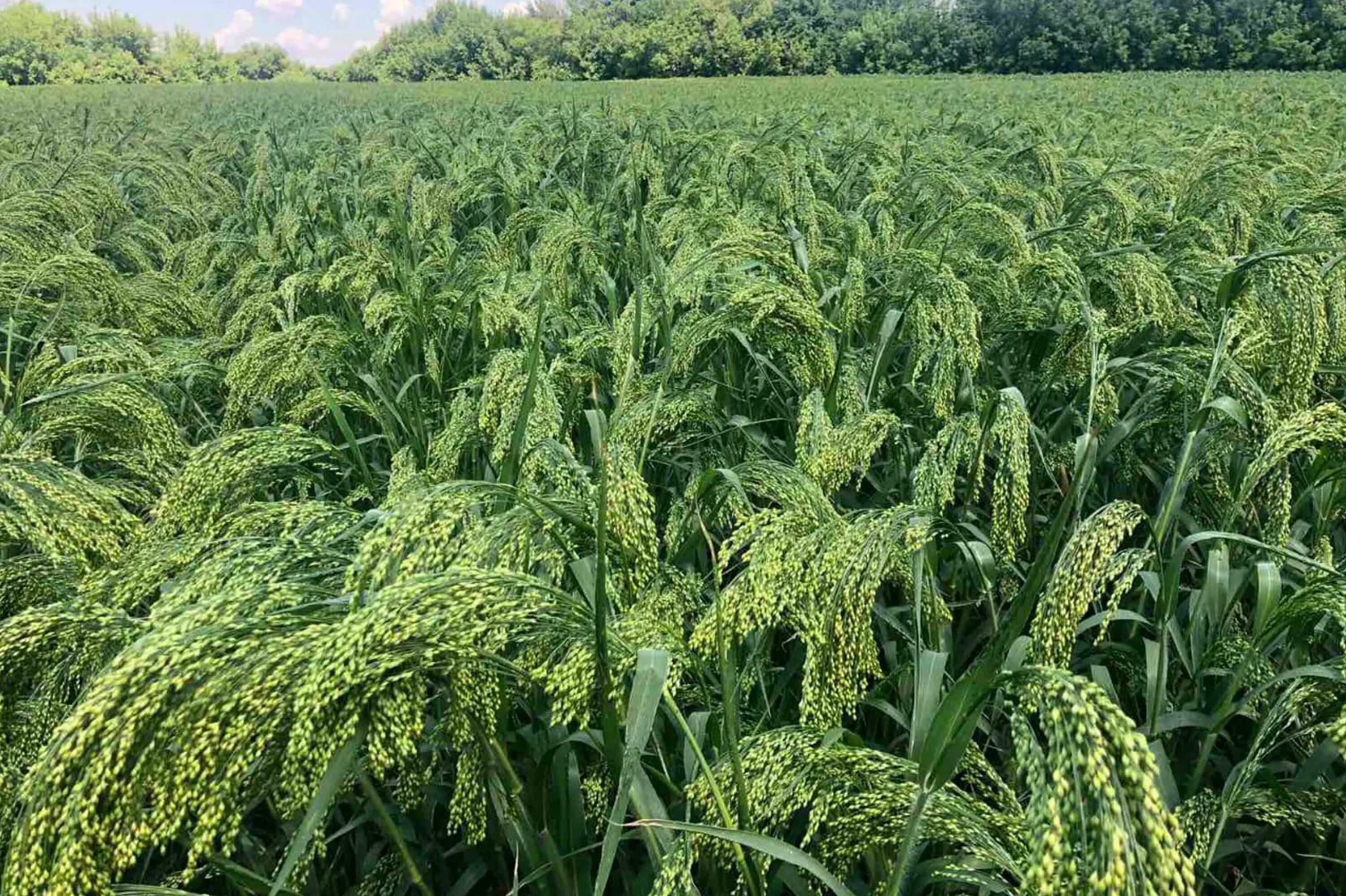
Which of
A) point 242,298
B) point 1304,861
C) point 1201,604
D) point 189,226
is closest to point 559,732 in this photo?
point 1201,604

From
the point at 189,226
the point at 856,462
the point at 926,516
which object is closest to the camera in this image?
the point at 926,516

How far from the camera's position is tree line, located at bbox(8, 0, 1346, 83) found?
4594cm

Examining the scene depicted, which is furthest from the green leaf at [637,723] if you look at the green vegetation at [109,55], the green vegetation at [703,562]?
the green vegetation at [109,55]

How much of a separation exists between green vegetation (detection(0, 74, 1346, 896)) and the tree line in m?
51.1

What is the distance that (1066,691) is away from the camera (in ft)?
2.53

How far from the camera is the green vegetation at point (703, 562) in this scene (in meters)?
0.93

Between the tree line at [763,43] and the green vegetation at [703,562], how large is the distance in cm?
5109

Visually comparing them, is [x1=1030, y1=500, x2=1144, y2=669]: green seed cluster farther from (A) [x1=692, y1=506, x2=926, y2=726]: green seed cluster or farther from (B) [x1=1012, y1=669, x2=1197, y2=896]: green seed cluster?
(B) [x1=1012, y1=669, x2=1197, y2=896]: green seed cluster

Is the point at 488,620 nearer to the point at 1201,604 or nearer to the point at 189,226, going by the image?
the point at 1201,604

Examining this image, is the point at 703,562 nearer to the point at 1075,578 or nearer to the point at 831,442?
the point at 831,442

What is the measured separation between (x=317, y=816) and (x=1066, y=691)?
2.66 feet

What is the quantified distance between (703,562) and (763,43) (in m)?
66.8

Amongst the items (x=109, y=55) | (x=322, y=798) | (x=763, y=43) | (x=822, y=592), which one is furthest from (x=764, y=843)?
(x=109, y=55)

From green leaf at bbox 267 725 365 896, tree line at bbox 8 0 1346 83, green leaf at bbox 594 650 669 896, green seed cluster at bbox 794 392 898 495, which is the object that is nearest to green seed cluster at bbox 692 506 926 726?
green leaf at bbox 594 650 669 896
